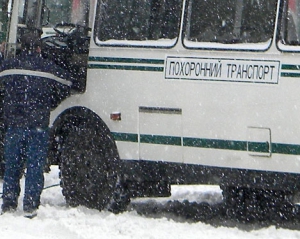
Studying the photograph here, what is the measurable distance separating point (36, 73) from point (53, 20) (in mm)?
1363

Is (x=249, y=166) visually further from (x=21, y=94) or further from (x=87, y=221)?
(x=21, y=94)

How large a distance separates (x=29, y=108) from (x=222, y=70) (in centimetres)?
184

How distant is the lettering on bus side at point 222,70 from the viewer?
795 cm

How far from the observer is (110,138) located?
8.91 metres

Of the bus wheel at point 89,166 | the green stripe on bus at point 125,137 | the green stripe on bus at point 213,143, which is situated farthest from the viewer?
the bus wheel at point 89,166

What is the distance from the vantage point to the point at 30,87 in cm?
853

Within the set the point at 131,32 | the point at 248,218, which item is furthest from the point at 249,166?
the point at 131,32

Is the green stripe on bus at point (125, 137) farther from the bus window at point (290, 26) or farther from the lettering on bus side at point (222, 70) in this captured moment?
the bus window at point (290, 26)

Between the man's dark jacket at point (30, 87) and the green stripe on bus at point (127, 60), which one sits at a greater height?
the green stripe on bus at point (127, 60)

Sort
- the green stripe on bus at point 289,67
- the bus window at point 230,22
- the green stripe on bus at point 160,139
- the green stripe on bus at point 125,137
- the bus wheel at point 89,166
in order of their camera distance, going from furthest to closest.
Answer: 1. the bus wheel at point 89,166
2. the green stripe on bus at point 125,137
3. the green stripe on bus at point 160,139
4. the bus window at point 230,22
5. the green stripe on bus at point 289,67

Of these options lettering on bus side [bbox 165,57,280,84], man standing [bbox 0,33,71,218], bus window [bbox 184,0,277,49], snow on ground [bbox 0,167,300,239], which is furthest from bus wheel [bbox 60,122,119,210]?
bus window [bbox 184,0,277,49]

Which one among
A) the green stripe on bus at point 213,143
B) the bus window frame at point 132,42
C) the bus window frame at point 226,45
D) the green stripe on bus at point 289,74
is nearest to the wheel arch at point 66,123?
the green stripe on bus at point 213,143

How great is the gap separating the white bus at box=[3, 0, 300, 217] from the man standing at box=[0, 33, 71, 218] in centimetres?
54

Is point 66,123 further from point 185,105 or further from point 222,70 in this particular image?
point 222,70
